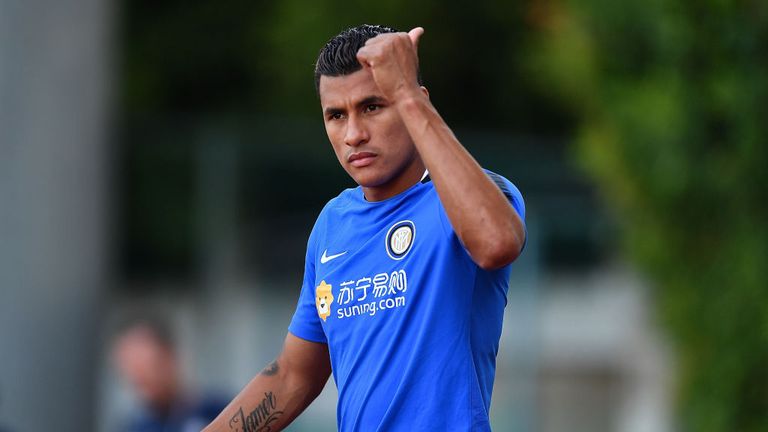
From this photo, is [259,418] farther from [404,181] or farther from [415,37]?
[415,37]

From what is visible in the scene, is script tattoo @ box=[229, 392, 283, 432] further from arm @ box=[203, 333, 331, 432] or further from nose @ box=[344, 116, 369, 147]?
nose @ box=[344, 116, 369, 147]

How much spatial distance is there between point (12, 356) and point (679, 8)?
3.82 m

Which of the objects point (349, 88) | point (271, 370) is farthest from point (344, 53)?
point (271, 370)

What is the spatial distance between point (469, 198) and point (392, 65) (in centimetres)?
36

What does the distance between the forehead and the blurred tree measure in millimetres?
3966

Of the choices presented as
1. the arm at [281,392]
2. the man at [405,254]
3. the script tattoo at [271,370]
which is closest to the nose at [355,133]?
the man at [405,254]

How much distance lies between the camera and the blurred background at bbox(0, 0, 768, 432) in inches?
266

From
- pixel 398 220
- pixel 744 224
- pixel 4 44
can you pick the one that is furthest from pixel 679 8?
pixel 398 220

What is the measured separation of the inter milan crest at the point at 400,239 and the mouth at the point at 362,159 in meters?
0.17

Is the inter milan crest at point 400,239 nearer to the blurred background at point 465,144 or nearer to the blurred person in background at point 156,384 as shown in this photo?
the blurred background at point 465,144

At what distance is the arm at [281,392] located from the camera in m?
3.67

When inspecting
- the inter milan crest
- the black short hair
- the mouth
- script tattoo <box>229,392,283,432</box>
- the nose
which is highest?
the black short hair

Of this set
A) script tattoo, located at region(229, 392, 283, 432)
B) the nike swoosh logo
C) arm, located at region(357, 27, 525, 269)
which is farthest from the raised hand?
script tattoo, located at region(229, 392, 283, 432)

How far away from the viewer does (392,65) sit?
10.1 feet
